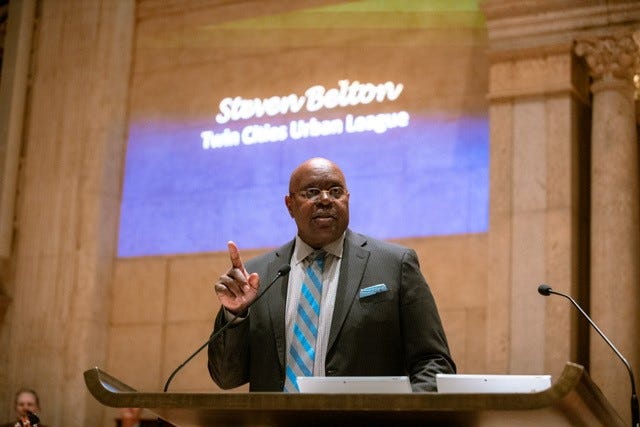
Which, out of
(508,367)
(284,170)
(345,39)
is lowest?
(508,367)

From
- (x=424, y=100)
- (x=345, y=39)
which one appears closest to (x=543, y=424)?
(x=424, y=100)

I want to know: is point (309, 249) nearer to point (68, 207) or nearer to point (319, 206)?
point (319, 206)

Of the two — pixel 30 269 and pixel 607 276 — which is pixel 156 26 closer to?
pixel 30 269

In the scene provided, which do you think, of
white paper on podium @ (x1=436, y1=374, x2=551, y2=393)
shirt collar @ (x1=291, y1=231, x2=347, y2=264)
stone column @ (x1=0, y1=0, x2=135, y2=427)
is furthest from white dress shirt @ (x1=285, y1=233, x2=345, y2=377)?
stone column @ (x1=0, y1=0, x2=135, y2=427)

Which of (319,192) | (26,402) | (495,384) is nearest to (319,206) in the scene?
(319,192)

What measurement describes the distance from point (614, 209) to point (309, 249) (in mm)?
4116

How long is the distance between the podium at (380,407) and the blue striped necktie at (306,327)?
718 mm

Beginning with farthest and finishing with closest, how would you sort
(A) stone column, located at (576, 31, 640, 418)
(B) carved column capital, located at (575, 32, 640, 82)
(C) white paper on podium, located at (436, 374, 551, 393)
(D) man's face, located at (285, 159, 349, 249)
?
(B) carved column capital, located at (575, 32, 640, 82) < (A) stone column, located at (576, 31, 640, 418) < (D) man's face, located at (285, 159, 349, 249) < (C) white paper on podium, located at (436, 374, 551, 393)

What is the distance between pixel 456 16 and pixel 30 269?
4328mm

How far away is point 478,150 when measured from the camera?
26.8 feet

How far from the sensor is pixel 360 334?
11.8 feet

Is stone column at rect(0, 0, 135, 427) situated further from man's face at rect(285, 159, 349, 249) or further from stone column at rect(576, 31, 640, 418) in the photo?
man's face at rect(285, 159, 349, 249)

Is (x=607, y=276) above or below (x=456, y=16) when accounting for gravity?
below

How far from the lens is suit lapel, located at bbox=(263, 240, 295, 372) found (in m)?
3.63
